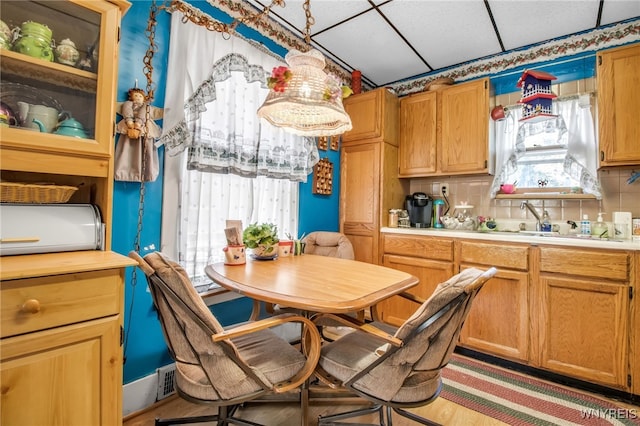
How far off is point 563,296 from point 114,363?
8.62ft

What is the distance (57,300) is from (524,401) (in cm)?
249

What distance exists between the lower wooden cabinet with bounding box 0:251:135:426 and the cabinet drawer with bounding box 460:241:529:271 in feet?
7.75

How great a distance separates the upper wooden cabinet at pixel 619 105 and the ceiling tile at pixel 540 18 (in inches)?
14.8

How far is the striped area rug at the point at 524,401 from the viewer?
1.67 m

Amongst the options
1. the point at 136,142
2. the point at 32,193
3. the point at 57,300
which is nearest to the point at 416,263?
the point at 136,142

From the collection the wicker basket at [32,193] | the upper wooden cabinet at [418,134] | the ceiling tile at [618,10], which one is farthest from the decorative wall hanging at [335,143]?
the wicker basket at [32,193]

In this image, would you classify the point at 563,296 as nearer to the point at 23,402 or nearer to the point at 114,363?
the point at 114,363

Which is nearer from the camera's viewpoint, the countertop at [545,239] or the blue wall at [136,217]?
the blue wall at [136,217]

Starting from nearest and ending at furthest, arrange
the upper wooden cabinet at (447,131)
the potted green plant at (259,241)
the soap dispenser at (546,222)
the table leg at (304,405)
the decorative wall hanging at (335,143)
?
the table leg at (304,405) < the potted green plant at (259,241) < the soap dispenser at (546,222) < the upper wooden cabinet at (447,131) < the decorative wall hanging at (335,143)

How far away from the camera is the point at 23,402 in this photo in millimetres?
880

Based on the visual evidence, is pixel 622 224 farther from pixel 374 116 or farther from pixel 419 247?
pixel 374 116

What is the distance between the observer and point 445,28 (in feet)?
7.98

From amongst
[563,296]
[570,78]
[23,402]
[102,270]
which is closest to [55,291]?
[102,270]

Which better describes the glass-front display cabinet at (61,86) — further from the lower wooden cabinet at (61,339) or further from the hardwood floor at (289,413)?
the hardwood floor at (289,413)
